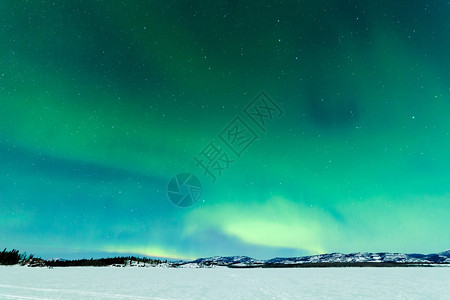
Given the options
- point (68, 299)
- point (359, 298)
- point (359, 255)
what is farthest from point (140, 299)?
point (359, 255)

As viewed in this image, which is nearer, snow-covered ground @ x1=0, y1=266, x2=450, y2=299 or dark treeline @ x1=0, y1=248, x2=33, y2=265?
snow-covered ground @ x1=0, y1=266, x2=450, y2=299

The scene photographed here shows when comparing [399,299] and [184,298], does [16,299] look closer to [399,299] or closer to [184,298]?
[184,298]

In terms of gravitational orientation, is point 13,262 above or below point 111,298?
above

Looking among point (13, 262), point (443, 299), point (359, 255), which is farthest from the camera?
point (359, 255)

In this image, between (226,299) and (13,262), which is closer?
(226,299)

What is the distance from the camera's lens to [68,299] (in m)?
12.6

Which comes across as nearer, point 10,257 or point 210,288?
point 210,288

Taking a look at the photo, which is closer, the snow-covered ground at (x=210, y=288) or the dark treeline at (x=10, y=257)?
the snow-covered ground at (x=210, y=288)

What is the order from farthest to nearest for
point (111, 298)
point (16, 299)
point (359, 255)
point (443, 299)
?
1. point (359, 255)
2. point (443, 299)
3. point (111, 298)
4. point (16, 299)

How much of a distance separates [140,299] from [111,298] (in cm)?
126

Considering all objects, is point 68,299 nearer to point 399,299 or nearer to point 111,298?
point 111,298

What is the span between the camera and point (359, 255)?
198 m

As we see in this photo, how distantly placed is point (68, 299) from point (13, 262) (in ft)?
170

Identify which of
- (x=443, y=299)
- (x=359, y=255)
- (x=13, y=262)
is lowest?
(x=443, y=299)
